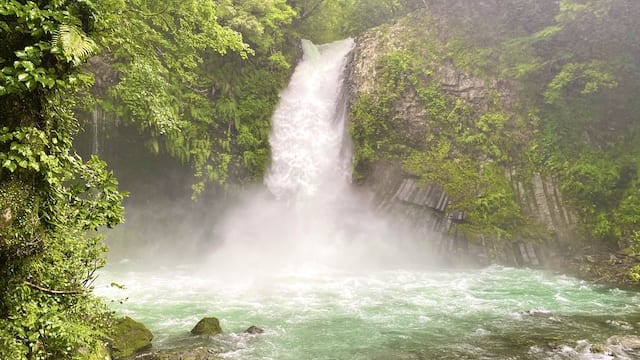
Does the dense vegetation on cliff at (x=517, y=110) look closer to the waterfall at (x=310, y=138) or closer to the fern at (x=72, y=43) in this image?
the waterfall at (x=310, y=138)

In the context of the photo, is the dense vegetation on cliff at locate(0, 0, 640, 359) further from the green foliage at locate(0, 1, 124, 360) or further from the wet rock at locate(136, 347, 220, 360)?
the green foliage at locate(0, 1, 124, 360)

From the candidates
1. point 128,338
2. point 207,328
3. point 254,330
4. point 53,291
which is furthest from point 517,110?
point 53,291

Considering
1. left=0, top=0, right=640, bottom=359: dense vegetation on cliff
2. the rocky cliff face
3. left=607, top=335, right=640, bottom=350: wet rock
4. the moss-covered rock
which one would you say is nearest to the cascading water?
left=607, top=335, right=640, bottom=350: wet rock

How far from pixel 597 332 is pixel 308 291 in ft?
25.7

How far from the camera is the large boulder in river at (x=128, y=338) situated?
798 cm

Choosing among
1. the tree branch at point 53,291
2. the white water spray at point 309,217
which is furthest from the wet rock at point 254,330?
the white water spray at point 309,217

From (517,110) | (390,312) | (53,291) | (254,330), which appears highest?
(517,110)

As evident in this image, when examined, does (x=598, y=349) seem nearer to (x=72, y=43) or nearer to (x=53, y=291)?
(x=53, y=291)

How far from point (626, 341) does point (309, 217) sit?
42.5ft

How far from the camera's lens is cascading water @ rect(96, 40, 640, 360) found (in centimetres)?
898

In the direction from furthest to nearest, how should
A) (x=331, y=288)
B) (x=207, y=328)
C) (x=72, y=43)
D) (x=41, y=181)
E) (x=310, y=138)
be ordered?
(x=310, y=138), (x=331, y=288), (x=207, y=328), (x=41, y=181), (x=72, y=43)

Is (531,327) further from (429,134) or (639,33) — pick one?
(639,33)

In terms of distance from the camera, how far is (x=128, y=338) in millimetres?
8406

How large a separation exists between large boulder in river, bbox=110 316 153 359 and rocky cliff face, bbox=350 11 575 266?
1218cm
